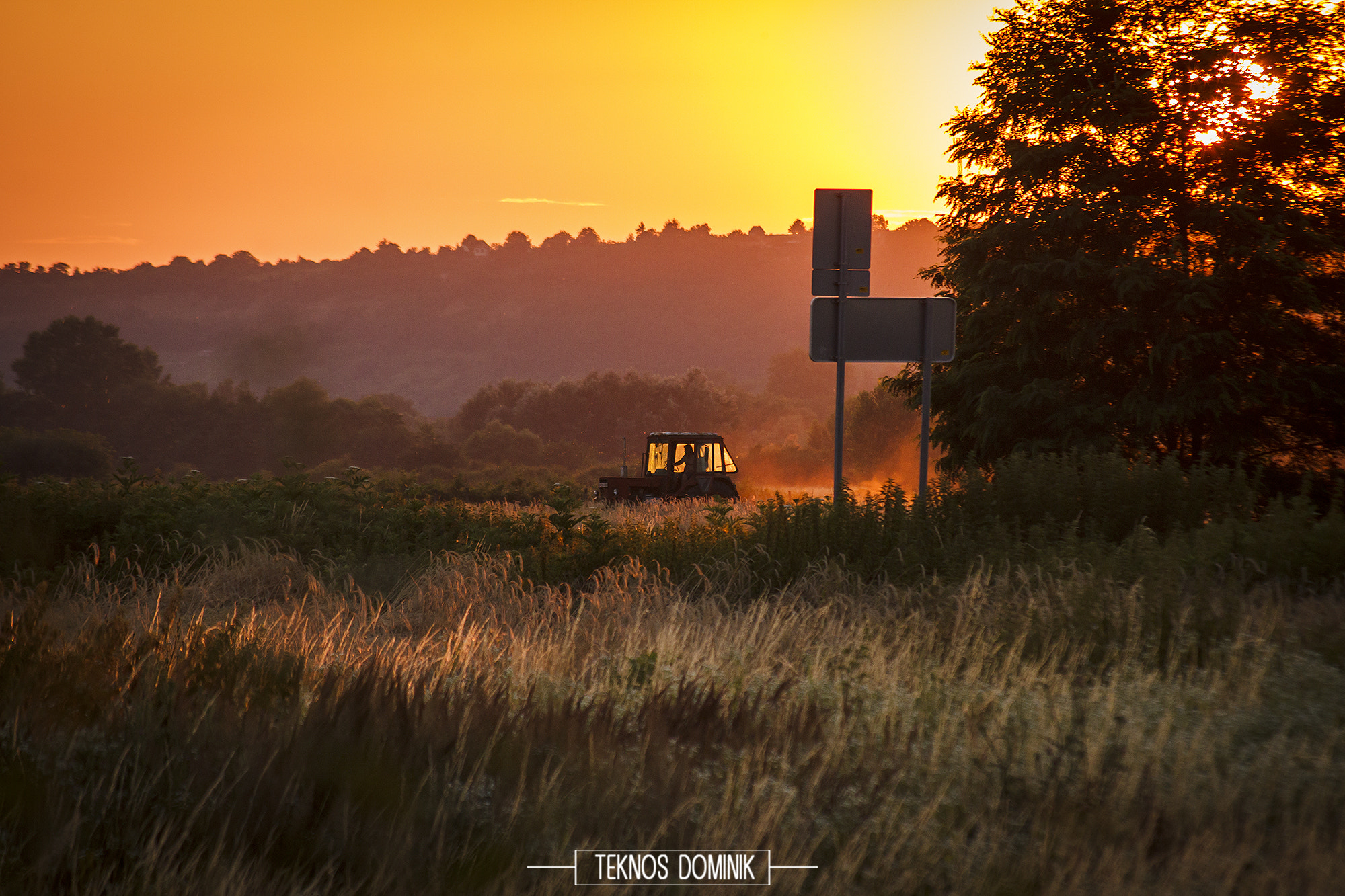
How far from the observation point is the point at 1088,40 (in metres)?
15.6

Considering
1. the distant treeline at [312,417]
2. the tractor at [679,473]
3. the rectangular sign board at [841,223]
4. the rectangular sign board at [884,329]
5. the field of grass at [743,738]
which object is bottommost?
the distant treeline at [312,417]

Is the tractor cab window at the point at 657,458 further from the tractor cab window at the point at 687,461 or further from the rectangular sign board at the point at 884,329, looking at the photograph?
the rectangular sign board at the point at 884,329

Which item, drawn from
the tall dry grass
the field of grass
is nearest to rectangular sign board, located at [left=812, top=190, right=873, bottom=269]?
the field of grass

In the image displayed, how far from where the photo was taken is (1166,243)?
14938mm

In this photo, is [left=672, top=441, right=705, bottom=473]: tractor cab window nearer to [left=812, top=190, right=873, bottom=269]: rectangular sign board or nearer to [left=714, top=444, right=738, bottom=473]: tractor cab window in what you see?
[left=714, top=444, right=738, bottom=473]: tractor cab window

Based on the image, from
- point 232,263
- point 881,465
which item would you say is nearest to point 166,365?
point 232,263

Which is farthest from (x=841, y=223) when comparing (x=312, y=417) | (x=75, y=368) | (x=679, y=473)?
(x=75, y=368)

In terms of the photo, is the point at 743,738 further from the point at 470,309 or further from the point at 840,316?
the point at 470,309

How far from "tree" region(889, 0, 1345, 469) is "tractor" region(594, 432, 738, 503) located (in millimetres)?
6525

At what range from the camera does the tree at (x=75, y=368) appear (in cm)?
6938

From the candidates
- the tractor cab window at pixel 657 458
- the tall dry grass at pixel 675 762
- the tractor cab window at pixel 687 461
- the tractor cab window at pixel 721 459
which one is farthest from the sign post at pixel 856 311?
the tractor cab window at pixel 657 458

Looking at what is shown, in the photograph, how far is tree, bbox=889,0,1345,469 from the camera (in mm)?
14219

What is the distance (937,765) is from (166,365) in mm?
156645

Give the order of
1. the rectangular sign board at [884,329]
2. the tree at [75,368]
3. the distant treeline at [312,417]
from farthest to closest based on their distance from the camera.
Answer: the tree at [75,368] < the distant treeline at [312,417] < the rectangular sign board at [884,329]
